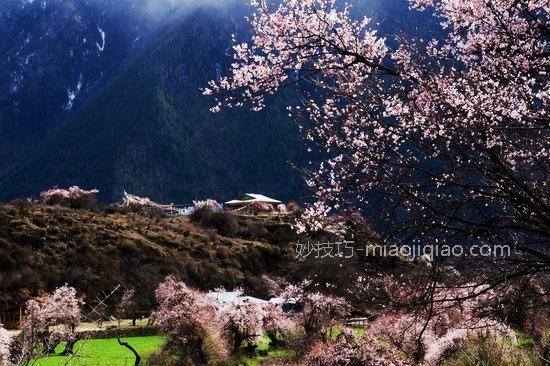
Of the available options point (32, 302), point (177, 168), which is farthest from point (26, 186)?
point (32, 302)

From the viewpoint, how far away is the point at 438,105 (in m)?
5.99

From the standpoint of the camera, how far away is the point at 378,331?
18.2m

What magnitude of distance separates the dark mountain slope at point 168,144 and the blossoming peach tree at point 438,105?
109 metres

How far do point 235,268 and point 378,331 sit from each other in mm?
32451

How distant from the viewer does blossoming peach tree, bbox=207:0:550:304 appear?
513 centimetres

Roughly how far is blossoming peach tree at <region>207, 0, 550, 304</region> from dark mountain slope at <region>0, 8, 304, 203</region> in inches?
4281

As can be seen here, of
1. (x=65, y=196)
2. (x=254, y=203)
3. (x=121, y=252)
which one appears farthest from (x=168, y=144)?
(x=121, y=252)

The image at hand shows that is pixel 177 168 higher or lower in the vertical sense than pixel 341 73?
higher

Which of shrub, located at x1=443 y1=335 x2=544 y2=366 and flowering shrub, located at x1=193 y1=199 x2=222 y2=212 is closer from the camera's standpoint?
shrub, located at x1=443 y1=335 x2=544 y2=366

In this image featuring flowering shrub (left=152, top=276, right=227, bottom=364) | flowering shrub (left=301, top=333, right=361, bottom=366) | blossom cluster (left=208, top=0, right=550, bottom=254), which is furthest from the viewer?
flowering shrub (left=152, top=276, right=227, bottom=364)

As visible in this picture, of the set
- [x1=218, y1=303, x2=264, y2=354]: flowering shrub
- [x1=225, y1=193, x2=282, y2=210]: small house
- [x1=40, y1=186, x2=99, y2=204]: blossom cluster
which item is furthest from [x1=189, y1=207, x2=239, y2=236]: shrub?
[x1=218, y1=303, x2=264, y2=354]: flowering shrub

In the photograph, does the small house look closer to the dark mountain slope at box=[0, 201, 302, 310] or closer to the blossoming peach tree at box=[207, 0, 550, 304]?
the dark mountain slope at box=[0, 201, 302, 310]

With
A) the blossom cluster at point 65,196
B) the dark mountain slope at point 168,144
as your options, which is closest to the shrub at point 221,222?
the blossom cluster at point 65,196

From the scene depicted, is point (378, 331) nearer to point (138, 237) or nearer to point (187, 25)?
point (138, 237)
